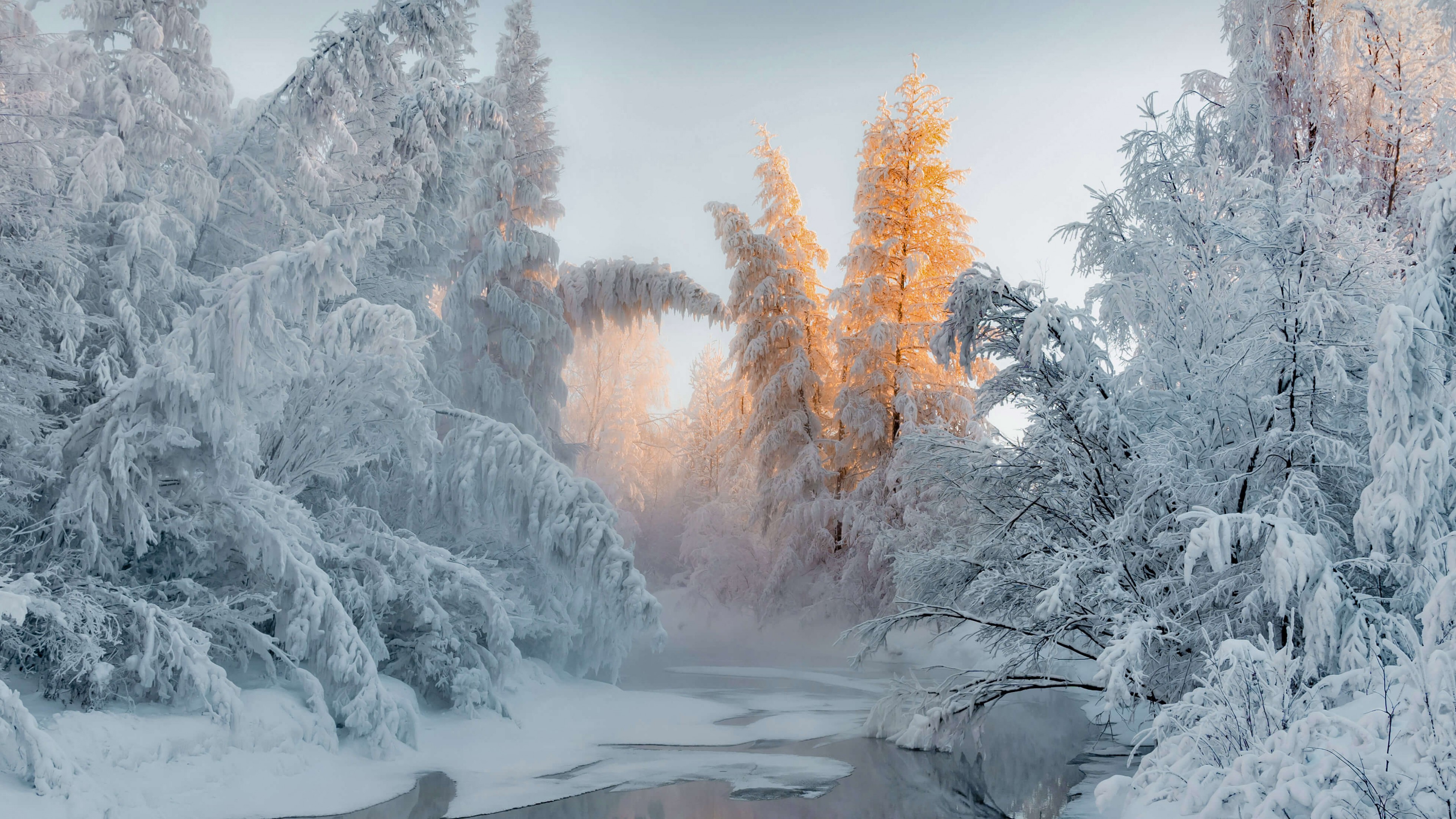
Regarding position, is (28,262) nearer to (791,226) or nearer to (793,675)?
(793,675)

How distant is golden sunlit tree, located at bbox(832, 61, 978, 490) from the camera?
1734cm

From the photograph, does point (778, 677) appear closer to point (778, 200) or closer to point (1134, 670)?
point (1134, 670)

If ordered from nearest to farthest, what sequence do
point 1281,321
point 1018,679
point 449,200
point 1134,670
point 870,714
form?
point 1134,670 → point 1281,321 → point 1018,679 → point 870,714 → point 449,200

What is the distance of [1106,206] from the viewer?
8484mm

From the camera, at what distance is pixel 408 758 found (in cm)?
765

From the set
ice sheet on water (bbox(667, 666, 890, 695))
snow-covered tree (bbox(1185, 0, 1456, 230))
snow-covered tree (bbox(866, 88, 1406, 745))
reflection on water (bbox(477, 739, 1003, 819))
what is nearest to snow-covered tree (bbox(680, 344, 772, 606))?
ice sheet on water (bbox(667, 666, 890, 695))

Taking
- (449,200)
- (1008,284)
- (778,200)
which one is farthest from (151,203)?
(778,200)

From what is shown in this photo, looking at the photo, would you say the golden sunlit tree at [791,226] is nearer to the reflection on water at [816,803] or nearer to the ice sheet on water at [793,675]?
the ice sheet on water at [793,675]

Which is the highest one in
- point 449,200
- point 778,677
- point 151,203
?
point 449,200

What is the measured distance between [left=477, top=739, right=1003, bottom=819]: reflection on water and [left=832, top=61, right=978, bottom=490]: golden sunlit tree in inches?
390

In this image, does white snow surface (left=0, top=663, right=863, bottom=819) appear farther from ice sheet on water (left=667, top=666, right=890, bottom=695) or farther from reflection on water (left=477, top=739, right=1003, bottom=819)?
ice sheet on water (left=667, top=666, right=890, bottom=695)

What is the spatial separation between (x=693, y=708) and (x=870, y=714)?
2.49 metres

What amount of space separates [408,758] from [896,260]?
42.2 ft

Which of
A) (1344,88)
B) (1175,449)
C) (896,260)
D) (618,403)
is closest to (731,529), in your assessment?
(896,260)
